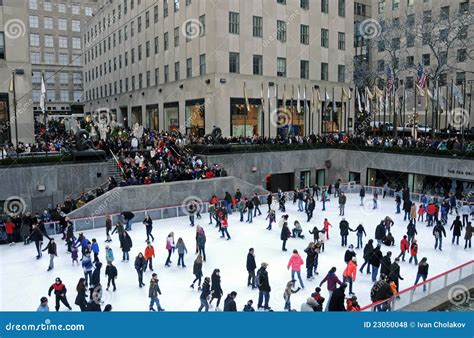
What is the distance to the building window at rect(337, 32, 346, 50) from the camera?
44.0 metres

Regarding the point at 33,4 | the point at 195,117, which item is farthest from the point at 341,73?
the point at 33,4

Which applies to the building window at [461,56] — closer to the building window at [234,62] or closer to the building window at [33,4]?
the building window at [234,62]

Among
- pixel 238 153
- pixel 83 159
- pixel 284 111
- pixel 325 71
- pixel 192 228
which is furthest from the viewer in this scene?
pixel 325 71

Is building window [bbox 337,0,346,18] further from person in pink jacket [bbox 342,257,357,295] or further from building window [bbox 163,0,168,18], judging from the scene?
person in pink jacket [bbox 342,257,357,295]

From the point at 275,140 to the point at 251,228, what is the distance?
13297 mm

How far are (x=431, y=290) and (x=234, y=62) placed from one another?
27818mm

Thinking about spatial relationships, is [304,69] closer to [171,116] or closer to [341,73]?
[341,73]

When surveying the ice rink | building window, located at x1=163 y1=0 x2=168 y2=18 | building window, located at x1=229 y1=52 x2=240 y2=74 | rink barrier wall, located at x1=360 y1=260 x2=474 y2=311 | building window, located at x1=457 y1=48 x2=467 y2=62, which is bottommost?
the ice rink

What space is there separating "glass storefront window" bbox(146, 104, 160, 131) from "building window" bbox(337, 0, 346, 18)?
21.2m

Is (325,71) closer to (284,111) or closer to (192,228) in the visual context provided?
(284,111)

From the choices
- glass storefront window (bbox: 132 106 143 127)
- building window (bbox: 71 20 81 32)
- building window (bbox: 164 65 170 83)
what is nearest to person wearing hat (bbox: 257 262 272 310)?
building window (bbox: 164 65 170 83)

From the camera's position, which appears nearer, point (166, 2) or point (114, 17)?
point (166, 2)

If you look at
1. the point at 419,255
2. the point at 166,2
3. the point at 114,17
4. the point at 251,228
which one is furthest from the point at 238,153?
the point at 114,17

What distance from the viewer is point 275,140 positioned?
110ft
